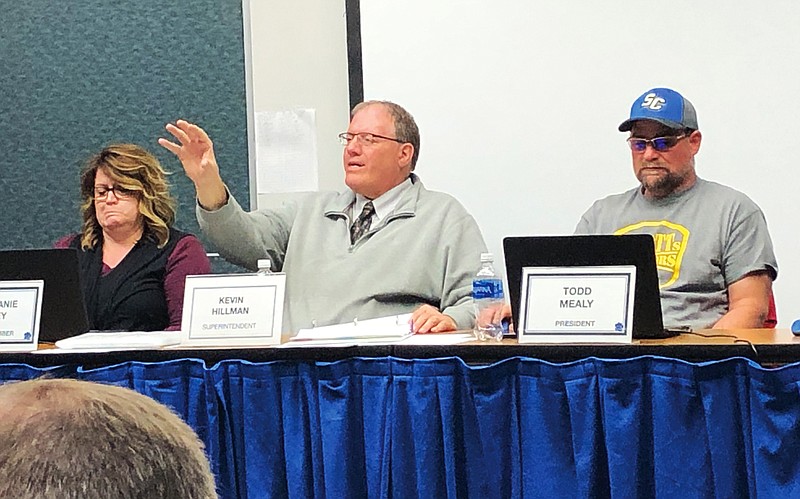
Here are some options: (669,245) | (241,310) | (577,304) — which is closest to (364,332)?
(241,310)

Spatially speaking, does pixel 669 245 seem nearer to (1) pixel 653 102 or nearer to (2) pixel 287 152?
(1) pixel 653 102

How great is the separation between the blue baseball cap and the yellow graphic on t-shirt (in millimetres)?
259

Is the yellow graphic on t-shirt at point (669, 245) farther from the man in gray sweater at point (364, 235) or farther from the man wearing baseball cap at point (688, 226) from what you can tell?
the man in gray sweater at point (364, 235)

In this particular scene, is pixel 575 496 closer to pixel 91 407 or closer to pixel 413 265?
pixel 413 265

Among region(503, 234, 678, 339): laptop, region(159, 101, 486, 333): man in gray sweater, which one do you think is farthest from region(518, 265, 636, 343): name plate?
region(159, 101, 486, 333): man in gray sweater

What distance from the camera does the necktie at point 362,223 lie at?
2555mm

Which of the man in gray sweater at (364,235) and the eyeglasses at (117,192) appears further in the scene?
the eyeglasses at (117,192)

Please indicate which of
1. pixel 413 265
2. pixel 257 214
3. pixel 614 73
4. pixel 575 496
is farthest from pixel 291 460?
pixel 614 73

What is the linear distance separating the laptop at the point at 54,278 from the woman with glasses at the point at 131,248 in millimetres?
396

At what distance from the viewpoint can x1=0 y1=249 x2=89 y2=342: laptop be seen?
6.57ft

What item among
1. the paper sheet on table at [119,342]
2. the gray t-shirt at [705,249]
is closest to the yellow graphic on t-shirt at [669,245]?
the gray t-shirt at [705,249]

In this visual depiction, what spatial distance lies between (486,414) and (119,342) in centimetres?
79

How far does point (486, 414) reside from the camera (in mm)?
1664

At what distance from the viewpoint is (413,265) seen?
2.43 m
